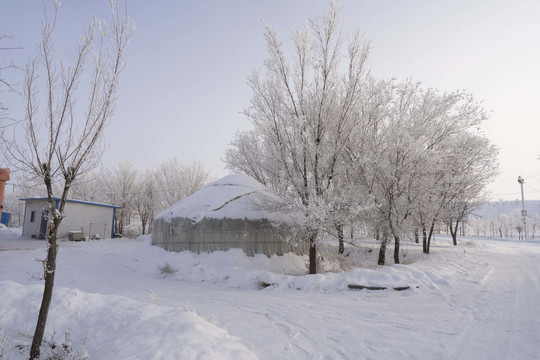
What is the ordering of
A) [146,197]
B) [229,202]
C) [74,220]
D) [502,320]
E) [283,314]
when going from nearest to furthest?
[502,320], [283,314], [229,202], [74,220], [146,197]

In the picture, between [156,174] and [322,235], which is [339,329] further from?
[156,174]

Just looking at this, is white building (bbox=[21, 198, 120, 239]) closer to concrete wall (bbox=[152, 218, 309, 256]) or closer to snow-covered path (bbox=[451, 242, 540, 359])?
concrete wall (bbox=[152, 218, 309, 256])

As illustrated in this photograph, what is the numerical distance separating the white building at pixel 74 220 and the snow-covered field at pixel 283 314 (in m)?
14.7

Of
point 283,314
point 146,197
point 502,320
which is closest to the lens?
point 502,320

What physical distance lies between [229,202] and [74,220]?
17995 mm

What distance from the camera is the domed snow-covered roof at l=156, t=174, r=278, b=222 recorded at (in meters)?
12.1

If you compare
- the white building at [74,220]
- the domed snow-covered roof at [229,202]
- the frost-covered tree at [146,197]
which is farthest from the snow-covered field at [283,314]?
→ the frost-covered tree at [146,197]

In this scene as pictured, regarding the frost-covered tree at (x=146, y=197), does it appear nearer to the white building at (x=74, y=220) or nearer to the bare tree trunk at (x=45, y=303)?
the white building at (x=74, y=220)

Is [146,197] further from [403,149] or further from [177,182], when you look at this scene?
[403,149]

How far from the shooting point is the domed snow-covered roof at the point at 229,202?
1215cm

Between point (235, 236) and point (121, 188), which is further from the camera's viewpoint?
point (121, 188)

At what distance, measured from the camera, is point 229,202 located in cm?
1305

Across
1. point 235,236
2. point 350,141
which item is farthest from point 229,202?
point 350,141

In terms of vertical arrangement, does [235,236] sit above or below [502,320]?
above
